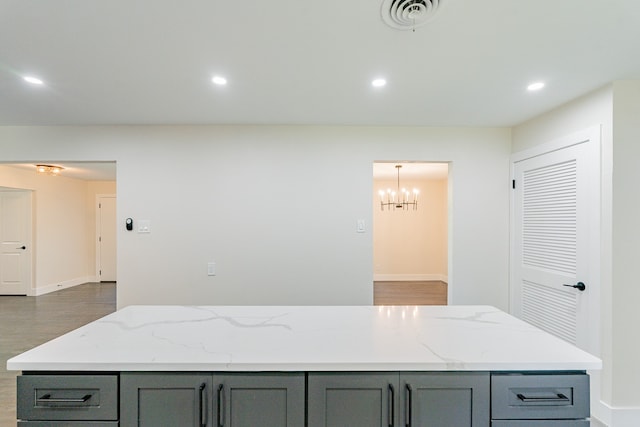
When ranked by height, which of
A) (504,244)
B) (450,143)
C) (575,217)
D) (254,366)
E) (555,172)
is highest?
(450,143)

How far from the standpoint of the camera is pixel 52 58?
1.90 meters

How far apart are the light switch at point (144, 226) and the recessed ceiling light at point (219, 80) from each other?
69.6 inches

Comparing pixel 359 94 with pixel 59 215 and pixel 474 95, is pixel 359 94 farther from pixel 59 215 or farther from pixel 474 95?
pixel 59 215

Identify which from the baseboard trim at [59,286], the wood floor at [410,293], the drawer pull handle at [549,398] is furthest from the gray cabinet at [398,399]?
the baseboard trim at [59,286]

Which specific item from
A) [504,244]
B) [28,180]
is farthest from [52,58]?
[28,180]

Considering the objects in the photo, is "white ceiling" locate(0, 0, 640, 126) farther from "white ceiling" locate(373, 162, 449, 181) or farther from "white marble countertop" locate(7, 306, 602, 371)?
"white ceiling" locate(373, 162, 449, 181)

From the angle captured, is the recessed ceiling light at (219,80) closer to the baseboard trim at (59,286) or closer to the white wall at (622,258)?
the white wall at (622,258)

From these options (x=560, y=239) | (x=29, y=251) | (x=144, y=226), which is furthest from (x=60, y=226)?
(x=560, y=239)

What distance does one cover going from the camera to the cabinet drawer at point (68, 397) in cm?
112

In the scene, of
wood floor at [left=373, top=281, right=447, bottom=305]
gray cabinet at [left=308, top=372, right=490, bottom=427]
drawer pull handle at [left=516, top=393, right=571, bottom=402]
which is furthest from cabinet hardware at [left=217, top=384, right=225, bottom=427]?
wood floor at [left=373, top=281, right=447, bottom=305]

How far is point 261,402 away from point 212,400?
0.58 feet

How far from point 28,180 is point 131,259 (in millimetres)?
4256

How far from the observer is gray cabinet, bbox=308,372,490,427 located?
1.13 m

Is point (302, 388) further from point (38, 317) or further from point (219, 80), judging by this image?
point (38, 317)
